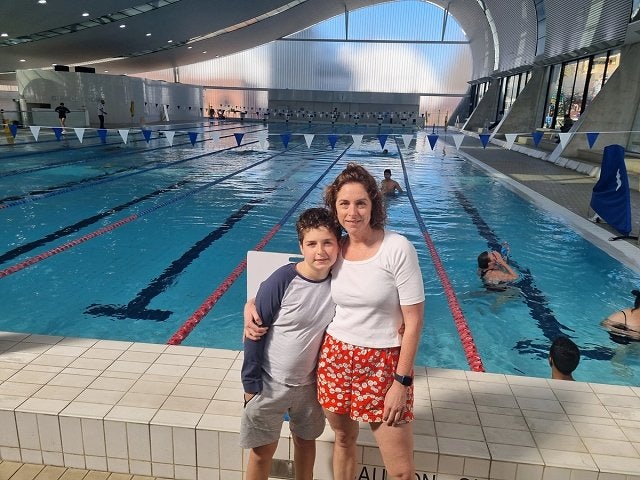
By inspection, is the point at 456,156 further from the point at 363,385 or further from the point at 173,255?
the point at 363,385

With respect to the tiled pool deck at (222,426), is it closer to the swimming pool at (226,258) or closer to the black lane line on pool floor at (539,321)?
the swimming pool at (226,258)

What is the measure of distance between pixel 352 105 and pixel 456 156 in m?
22.9

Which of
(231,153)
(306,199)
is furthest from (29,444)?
(231,153)

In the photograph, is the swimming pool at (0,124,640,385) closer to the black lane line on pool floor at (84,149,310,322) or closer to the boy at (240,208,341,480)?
the black lane line on pool floor at (84,149,310,322)

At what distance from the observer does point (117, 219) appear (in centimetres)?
669

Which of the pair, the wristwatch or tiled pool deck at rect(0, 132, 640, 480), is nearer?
the wristwatch

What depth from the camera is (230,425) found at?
193 cm

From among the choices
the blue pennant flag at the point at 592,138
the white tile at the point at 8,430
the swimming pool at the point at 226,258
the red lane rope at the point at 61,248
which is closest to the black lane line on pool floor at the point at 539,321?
the swimming pool at the point at 226,258

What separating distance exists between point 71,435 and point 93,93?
23.2m

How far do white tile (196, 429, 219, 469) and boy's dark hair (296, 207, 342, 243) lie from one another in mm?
984

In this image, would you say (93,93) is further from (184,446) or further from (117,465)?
(184,446)

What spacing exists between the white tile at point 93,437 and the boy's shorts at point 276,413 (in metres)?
0.75

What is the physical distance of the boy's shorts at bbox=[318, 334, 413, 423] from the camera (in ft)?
4.85

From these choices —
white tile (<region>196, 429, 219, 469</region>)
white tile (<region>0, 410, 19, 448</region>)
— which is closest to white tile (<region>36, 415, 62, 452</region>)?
white tile (<region>0, 410, 19, 448</region>)
